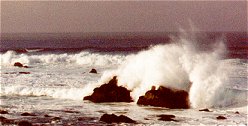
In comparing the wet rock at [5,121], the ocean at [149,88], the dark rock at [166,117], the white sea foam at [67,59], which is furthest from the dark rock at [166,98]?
the white sea foam at [67,59]

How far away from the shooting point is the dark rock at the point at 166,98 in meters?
22.7

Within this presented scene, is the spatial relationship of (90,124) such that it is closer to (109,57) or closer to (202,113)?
(202,113)

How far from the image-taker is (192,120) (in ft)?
62.2

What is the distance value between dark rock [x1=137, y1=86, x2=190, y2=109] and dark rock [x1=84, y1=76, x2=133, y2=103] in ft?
4.15

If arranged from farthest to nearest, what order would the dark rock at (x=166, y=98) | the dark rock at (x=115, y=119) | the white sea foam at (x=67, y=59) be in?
the white sea foam at (x=67, y=59) → the dark rock at (x=166, y=98) → the dark rock at (x=115, y=119)

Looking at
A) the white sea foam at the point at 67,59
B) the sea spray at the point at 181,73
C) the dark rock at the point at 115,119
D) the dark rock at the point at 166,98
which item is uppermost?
the white sea foam at the point at 67,59

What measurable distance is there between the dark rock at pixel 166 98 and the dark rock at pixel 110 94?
49.8 inches

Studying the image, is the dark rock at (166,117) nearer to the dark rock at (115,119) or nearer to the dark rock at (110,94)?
the dark rock at (115,119)

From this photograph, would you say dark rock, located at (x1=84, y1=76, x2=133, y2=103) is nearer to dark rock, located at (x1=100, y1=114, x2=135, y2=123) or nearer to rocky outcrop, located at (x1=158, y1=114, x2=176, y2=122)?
rocky outcrop, located at (x1=158, y1=114, x2=176, y2=122)

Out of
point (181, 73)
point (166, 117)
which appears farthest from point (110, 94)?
point (166, 117)

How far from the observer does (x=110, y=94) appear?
24375 millimetres

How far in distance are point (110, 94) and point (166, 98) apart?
3264mm

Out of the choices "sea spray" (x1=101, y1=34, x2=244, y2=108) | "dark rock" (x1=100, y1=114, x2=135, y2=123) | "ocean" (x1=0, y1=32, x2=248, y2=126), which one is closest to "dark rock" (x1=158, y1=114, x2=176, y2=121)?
"ocean" (x1=0, y1=32, x2=248, y2=126)

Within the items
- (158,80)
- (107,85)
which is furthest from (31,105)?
(158,80)
